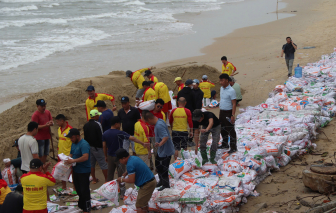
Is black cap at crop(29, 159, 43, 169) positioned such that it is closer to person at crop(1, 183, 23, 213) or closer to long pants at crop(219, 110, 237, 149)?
person at crop(1, 183, 23, 213)

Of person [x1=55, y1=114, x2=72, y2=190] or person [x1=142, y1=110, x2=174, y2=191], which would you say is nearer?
person [x1=142, y1=110, x2=174, y2=191]

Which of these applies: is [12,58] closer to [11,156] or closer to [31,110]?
[31,110]

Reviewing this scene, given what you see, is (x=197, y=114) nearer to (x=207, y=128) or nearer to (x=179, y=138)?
(x=207, y=128)

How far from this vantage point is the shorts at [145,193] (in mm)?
4723

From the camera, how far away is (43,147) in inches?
264

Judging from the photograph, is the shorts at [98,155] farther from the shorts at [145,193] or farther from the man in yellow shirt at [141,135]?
the shorts at [145,193]

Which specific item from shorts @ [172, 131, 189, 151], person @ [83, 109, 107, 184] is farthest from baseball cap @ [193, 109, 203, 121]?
person @ [83, 109, 107, 184]

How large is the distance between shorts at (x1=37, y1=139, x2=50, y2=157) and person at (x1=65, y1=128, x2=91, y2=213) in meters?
1.63

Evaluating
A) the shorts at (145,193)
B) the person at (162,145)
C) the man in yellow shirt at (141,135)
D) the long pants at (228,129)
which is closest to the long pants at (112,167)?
the man in yellow shirt at (141,135)

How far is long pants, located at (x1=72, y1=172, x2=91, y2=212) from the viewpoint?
530 centimetres

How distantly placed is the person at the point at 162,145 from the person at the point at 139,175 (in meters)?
0.64

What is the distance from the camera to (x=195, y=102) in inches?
312

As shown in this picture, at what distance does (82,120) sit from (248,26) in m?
19.4

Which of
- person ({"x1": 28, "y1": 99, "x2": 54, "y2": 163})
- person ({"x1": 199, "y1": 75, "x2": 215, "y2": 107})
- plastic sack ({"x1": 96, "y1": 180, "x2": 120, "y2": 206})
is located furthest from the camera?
person ({"x1": 199, "y1": 75, "x2": 215, "y2": 107})
